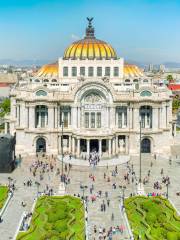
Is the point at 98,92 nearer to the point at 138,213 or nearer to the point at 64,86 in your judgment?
the point at 64,86

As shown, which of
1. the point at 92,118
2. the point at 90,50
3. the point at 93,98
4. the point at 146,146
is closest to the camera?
the point at 93,98

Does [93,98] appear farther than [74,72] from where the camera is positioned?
No

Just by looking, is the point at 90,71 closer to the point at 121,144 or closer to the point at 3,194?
the point at 121,144

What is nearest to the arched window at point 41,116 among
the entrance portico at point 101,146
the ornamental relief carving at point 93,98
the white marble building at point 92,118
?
the white marble building at point 92,118

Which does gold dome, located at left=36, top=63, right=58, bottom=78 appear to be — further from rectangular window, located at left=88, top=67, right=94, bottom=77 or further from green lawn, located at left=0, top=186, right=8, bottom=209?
green lawn, located at left=0, top=186, right=8, bottom=209

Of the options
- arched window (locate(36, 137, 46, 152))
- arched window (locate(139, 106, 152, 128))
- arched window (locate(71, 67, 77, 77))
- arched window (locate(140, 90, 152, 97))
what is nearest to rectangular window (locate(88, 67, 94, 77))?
arched window (locate(71, 67, 77, 77))

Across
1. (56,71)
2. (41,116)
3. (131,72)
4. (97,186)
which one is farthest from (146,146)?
(56,71)

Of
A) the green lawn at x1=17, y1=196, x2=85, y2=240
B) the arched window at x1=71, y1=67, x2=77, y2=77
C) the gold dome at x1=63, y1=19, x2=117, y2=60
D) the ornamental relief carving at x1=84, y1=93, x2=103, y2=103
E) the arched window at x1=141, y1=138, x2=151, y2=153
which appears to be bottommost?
the green lawn at x1=17, y1=196, x2=85, y2=240
